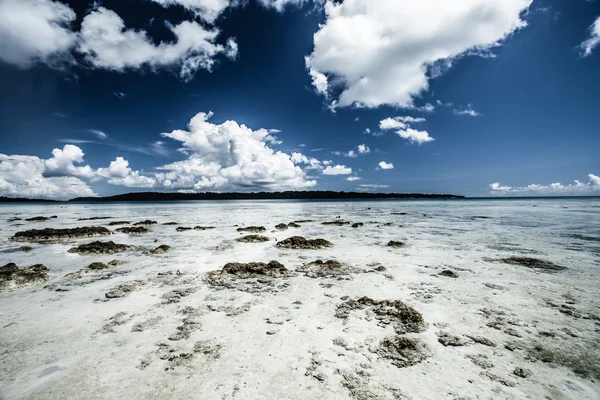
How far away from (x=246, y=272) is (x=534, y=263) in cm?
1088

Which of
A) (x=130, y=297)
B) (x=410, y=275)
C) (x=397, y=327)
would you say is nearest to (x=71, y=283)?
(x=130, y=297)

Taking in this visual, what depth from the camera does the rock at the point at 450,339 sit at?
4902 mm

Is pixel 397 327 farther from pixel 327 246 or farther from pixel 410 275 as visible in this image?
pixel 327 246

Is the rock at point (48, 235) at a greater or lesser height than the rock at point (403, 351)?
lesser

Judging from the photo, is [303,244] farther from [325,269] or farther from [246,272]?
[246,272]

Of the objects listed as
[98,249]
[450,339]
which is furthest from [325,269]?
[98,249]

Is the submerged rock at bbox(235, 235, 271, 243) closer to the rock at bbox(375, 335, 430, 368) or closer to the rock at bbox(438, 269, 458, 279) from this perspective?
the rock at bbox(438, 269, 458, 279)

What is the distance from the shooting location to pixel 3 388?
3.83m

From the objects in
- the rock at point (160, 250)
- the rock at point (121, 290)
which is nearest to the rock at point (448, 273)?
the rock at point (121, 290)

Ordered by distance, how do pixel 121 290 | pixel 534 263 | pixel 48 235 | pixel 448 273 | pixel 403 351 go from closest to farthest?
pixel 403 351
pixel 121 290
pixel 448 273
pixel 534 263
pixel 48 235

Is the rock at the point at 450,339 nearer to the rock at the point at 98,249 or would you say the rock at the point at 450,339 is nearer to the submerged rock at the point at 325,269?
the submerged rock at the point at 325,269

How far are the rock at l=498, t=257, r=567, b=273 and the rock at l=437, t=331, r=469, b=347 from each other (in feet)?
23.5

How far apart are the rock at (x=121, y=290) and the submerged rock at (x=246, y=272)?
200 cm

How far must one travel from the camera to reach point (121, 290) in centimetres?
761
